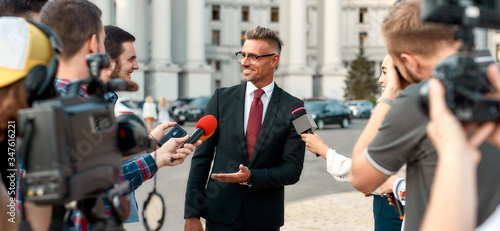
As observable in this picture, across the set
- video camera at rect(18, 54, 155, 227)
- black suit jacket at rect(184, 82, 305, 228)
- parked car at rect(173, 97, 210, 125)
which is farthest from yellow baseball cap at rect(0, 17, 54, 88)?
parked car at rect(173, 97, 210, 125)

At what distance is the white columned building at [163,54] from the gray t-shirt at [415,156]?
143 ft

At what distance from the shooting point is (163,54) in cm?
4616

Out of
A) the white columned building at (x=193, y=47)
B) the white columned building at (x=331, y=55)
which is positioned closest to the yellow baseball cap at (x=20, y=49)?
the white columned building at (x=193, y=47)

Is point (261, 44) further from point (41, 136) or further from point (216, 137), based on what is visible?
point (41, 136)

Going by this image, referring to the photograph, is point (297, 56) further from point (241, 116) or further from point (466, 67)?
point (466, 67)

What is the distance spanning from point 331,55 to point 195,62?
14.0 meters

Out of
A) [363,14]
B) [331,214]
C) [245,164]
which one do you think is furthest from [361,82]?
[245,164]

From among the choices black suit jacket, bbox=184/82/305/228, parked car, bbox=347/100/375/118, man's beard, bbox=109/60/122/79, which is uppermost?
man's beard, bbox=109/60/122/79

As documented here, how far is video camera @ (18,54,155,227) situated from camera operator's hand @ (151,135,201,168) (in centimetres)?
109

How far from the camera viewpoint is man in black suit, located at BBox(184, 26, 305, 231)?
3789mm

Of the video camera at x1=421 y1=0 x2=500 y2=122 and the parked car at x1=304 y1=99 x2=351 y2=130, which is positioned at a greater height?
the video camera at x1=421 y1=0 x2=500 y2=122

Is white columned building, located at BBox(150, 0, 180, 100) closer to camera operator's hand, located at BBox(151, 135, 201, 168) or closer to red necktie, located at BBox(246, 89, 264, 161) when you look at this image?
red necktie, located at BBox(246, 89, 264, 161)

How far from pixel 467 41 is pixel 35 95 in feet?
4.09

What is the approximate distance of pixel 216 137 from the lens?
4062mm
